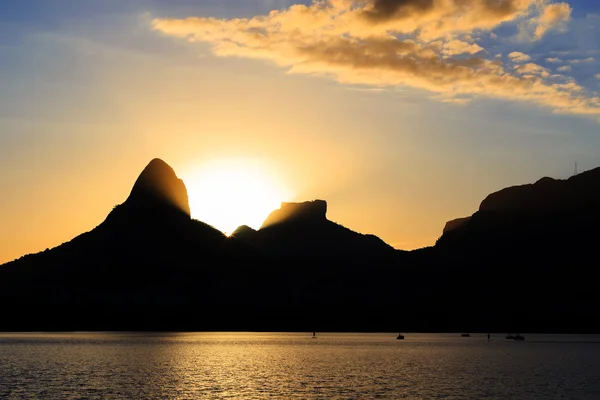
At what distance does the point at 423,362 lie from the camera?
183 m

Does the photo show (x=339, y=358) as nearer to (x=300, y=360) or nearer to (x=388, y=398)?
(x=300, y=360)

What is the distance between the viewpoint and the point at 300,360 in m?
188

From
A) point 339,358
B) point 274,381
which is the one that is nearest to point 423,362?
point 339,358

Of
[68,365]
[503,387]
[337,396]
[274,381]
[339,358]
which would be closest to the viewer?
[337,396]

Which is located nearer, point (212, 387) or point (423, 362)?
point (212, 387)

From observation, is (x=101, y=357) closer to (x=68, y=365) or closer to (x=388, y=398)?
(x=68, y=365)

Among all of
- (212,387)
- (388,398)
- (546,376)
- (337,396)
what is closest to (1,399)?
(212,387)

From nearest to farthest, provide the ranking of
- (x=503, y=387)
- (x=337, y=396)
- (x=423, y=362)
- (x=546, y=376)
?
(x=337, y=396) → (x=503, y=387) → (x=546, y=376) → (x=423, y=362)

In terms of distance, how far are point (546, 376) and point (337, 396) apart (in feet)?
177

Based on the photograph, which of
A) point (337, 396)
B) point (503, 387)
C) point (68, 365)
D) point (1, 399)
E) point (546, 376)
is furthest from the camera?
point (68, 365)

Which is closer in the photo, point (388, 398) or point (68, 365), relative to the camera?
point (388, 398)

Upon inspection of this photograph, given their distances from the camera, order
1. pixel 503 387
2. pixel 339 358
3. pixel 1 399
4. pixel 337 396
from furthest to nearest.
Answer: pixel 339 358 < pixel 503 387 < pixel 337 396 < pixel 1 399

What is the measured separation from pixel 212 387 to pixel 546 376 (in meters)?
62.1

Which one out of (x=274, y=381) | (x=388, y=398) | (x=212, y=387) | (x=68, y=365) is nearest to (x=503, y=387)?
(x=388, y=398)
